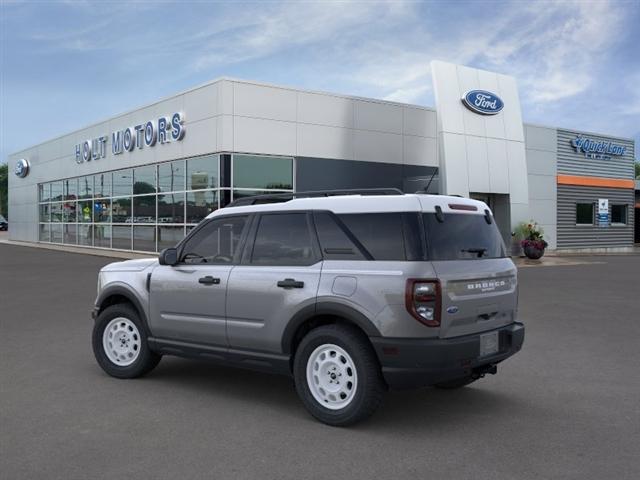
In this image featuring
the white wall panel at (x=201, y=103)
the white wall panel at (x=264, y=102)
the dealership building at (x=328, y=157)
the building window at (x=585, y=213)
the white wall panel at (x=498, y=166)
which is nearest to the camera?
the white wall panel at (x=264, y=102)

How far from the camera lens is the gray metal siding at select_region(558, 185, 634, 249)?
31.6m

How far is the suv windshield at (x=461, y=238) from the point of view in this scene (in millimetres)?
4922

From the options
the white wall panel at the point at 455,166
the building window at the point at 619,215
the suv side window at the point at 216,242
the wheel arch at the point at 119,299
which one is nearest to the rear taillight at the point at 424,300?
the suv side window at the point at 216,242

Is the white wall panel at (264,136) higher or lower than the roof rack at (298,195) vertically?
higher

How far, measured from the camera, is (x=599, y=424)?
5.06m

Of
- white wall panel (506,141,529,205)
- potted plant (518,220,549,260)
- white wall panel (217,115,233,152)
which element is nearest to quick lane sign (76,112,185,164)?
white wall panel (217,115,233,152)

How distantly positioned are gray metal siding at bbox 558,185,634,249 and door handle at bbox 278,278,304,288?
93.8 ft

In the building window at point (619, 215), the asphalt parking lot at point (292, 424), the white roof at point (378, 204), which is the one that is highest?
the building window at point (619, 215)

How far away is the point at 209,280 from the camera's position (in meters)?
5.78

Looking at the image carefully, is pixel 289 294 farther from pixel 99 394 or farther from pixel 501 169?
pixel 501 169

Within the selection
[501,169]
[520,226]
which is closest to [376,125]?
[501,169]

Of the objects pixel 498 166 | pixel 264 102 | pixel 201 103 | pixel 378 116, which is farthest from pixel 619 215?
pixel 201 103

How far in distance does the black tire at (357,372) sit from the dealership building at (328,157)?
17.3 metres

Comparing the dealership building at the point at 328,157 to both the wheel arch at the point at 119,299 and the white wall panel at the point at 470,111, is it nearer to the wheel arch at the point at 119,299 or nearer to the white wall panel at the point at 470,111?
the white wall panel at the point at 470,111
